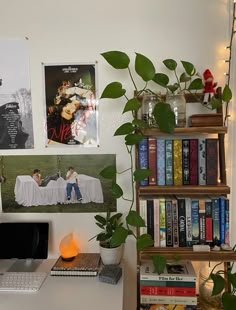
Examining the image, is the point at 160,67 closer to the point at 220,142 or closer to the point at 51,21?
the point at 220,142

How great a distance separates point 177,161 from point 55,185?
76 cm

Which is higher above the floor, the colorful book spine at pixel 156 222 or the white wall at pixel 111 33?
the white wall at pixel 111 33

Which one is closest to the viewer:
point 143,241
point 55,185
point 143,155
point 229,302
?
point 229,302

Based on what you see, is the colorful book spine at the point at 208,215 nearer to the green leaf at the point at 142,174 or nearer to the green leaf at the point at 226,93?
the green leaf at the point at 142,174

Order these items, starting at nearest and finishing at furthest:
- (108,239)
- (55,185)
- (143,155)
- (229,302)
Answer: (229,302) < (143,155) < (108,239) < (55,185)

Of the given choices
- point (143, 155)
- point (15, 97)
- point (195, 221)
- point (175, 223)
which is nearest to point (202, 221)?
point (195, 221)

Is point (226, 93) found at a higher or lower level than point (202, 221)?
higher

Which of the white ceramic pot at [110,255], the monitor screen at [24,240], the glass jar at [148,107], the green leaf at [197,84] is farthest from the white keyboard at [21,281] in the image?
the green leaf at [197,84]

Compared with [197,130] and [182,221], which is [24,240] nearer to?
[182,221]

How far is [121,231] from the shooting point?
4.49ft

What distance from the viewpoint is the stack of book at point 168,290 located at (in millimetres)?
1378

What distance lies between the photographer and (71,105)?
1.62 metres

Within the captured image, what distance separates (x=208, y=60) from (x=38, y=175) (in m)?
1.22

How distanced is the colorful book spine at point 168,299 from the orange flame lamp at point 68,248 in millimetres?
451
